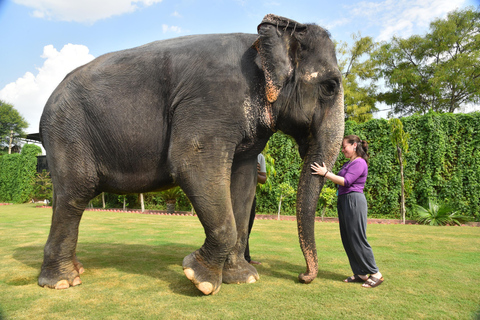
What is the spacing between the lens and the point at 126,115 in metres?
3.24

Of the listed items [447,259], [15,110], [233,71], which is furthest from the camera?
[15,110]

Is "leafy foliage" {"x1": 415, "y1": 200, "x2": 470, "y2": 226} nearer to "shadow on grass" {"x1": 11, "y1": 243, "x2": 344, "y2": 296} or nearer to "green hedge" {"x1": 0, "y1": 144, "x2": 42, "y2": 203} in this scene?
"shadow on grass" {"x1": 11, "y1": 243, "x2": 344, "y2": 296}

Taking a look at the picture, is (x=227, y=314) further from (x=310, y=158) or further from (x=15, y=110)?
(x=15, y=110)

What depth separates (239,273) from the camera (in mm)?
3430

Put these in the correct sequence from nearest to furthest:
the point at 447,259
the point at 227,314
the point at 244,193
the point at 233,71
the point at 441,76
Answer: the point at 227,314
the point at 233,71
the point at 244,193
the point at 447,259
the point at 441,76

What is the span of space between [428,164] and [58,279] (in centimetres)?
1211

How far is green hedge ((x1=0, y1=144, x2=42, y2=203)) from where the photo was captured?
72.0 feet

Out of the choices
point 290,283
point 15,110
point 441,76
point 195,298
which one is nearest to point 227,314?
point 195,298

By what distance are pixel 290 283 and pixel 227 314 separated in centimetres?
102

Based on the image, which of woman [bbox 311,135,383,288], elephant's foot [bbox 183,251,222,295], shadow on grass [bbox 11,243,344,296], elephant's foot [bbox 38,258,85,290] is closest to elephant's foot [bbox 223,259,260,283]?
shadow on grass [bbox 11,243,344,296]

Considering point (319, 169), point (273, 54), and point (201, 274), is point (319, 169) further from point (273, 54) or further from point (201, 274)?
point (201, 274)

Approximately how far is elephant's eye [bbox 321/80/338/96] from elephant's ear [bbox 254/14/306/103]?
1.10ft

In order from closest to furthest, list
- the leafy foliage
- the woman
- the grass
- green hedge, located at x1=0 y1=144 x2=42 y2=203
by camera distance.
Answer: the grass, the woman, the leafy foliage, green hedge, located at x1=0 y1=144 x2=42 y2=203

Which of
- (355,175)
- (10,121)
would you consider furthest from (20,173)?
(355,175)
